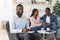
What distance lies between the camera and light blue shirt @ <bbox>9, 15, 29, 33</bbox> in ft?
5.18

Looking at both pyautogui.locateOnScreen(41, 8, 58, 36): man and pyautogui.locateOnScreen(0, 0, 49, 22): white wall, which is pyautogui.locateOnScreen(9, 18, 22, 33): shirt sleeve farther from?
pyautogui.locateOnScreen(41, 8, 58, 36): man

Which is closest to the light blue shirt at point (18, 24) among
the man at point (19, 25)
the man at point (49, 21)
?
the man at point (19, 25)

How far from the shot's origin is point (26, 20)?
1603 mm

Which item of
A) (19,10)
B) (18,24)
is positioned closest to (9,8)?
(19,10)

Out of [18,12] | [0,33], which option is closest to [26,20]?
[18,12]

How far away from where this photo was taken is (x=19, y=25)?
160 cm

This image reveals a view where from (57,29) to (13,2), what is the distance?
0.70 metres

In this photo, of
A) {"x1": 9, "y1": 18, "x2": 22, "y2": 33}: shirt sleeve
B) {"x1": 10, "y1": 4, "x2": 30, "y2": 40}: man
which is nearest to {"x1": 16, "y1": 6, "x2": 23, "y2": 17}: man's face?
{"x1": 10, "y1": 4, "x2": 30, "y2": 40}: man

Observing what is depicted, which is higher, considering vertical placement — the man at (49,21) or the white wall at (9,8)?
the white wall at (9,8)

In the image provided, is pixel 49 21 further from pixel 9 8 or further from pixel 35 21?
pixel 9 8

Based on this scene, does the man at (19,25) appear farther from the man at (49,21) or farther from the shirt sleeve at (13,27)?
the man at (49,21)

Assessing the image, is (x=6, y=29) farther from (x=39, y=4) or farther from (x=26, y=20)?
(x=39, y=4)

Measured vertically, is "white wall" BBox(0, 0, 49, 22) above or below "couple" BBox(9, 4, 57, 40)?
above

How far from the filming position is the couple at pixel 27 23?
159 cm
